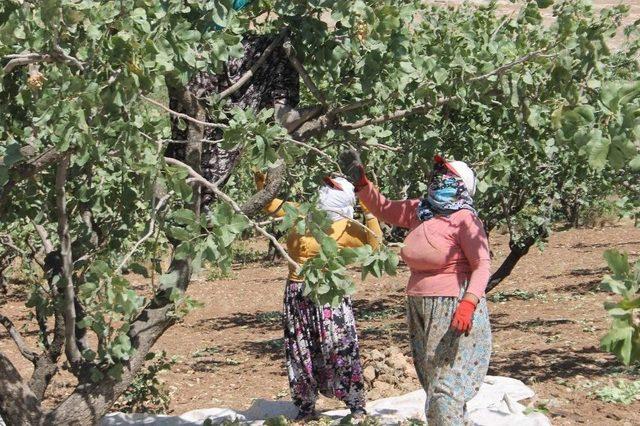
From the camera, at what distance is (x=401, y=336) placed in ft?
33.0

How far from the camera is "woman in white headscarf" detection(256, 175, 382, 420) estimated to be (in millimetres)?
5871

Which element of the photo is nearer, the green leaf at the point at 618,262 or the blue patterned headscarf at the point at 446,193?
the green leaf at the point at 618,262

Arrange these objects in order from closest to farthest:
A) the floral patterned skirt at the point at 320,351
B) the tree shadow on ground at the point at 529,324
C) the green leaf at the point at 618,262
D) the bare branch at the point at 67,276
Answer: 1. the green leaf at the point at 618,262
2. the bare branch at the point at 67,276
3. the floral patterned skirt at the point at 320,351
4. the tree shadow on ground at the point at 529,324

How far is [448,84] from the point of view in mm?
4156

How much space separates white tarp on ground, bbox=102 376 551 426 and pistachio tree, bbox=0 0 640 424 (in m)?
0.87

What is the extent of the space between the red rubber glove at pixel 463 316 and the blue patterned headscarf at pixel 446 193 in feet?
1.57

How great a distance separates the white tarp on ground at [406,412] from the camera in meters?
5.76

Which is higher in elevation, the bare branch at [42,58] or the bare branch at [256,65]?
the bare branch at [256,65]

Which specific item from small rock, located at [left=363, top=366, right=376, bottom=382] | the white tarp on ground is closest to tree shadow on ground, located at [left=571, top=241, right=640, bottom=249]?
small rock, located at [left=363, top=366, right=376, bottom=382]

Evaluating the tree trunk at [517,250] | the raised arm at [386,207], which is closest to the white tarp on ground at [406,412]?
the raised arm at [386,207]

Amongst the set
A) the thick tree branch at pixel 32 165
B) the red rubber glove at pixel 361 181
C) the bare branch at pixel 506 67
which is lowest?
the red rubber glove at pixel 361 181

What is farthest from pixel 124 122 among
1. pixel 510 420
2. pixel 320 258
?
pixel 510 420

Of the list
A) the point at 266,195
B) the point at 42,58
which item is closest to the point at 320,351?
the point at 266,195

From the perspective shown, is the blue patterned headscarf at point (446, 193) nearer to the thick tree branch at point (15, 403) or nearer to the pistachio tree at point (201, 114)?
the pistachio tree at point (201, 114)
